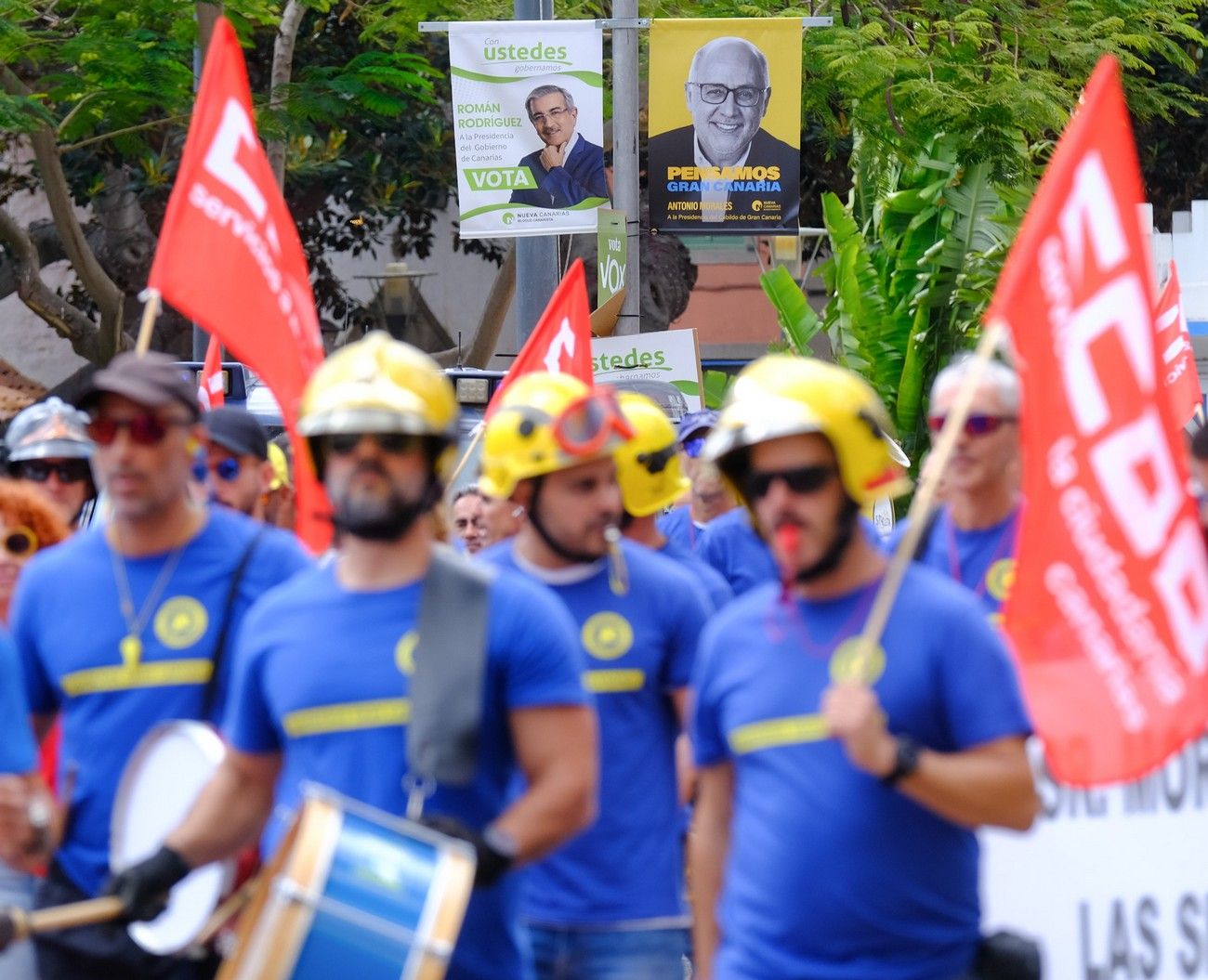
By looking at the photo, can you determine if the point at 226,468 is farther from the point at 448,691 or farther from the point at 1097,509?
the point at 1097,509

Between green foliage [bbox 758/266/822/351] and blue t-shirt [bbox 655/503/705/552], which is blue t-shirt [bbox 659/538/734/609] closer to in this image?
blue t-shirt [bbox 655/503/705/552]

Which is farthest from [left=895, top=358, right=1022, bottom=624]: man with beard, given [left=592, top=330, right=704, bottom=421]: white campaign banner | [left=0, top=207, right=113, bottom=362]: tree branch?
[left=0, top=207, right=113, bottom=362]: tree branch

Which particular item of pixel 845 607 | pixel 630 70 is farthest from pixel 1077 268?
pixel 630 70

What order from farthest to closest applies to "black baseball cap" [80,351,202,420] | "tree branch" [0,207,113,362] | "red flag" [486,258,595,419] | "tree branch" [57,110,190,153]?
"tree branch" [0,207,113,362] < "tree branch" [57,110,190,153] < "red flag" [486,258,595,419] < "black baseball cap" [80,351,202,420]

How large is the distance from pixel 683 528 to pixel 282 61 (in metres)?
10.5

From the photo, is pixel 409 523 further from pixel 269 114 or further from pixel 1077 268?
pixel 269 114

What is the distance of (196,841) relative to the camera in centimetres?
452

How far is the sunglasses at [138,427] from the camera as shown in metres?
5.07

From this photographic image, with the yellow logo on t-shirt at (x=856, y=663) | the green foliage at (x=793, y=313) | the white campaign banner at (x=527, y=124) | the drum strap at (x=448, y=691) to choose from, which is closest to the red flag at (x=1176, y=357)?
the green foliage at (x=793, y=313)

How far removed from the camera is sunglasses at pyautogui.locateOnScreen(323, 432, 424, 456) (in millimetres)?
4305

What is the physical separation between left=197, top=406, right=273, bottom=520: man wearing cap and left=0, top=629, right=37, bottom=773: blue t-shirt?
241 centimetres

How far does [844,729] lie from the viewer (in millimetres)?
3916

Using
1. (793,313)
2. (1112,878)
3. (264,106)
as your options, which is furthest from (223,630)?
(793,313)

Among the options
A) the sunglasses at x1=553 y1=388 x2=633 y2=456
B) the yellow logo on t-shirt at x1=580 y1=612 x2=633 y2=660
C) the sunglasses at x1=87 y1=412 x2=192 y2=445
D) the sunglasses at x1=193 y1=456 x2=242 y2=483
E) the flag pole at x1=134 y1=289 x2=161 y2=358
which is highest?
the flag pole at x1=134 y1=289 x2=161 y2=358
